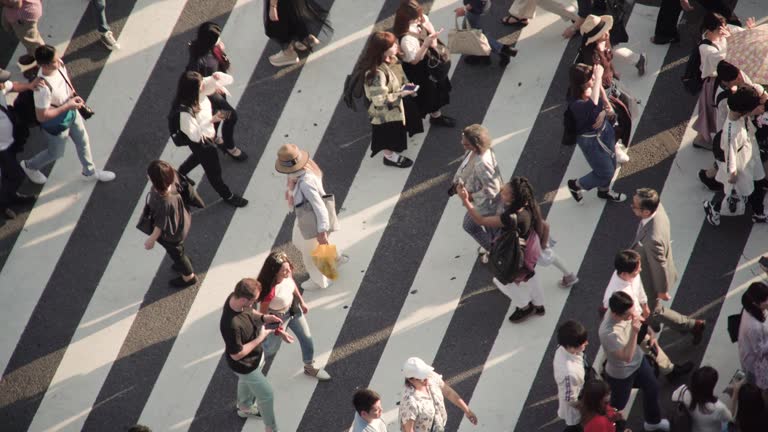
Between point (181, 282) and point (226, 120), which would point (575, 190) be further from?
point (181, 282)

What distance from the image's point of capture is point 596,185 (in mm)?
11266

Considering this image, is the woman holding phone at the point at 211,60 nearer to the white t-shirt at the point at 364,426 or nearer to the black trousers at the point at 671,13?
the white t-shirt at the point at 364,426

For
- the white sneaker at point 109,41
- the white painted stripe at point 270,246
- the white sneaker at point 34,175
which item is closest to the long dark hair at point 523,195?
the white painted stripe at point 270,246

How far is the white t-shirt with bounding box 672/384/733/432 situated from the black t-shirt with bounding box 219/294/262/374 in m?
3.65

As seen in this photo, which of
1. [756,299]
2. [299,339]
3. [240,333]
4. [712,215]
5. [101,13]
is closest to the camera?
[756,299]

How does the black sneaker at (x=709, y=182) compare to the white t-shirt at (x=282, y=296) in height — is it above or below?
above

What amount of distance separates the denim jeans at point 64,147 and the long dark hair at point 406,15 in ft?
11.3

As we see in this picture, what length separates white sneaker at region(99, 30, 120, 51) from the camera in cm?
1284

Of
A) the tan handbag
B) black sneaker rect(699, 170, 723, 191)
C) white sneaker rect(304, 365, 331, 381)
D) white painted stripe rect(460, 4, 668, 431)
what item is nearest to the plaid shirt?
the tan handbag

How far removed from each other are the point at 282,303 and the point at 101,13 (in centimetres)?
486

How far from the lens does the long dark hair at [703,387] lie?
29.2 ft

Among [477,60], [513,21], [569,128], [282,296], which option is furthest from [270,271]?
[513,21]

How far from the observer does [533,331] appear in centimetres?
1075

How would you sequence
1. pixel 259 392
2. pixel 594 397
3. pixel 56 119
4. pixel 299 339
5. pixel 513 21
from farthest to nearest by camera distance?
pixel 513 21 → pixel 56 119 → pixel 299 339 → pixel 259 392 → pixel 594 397
